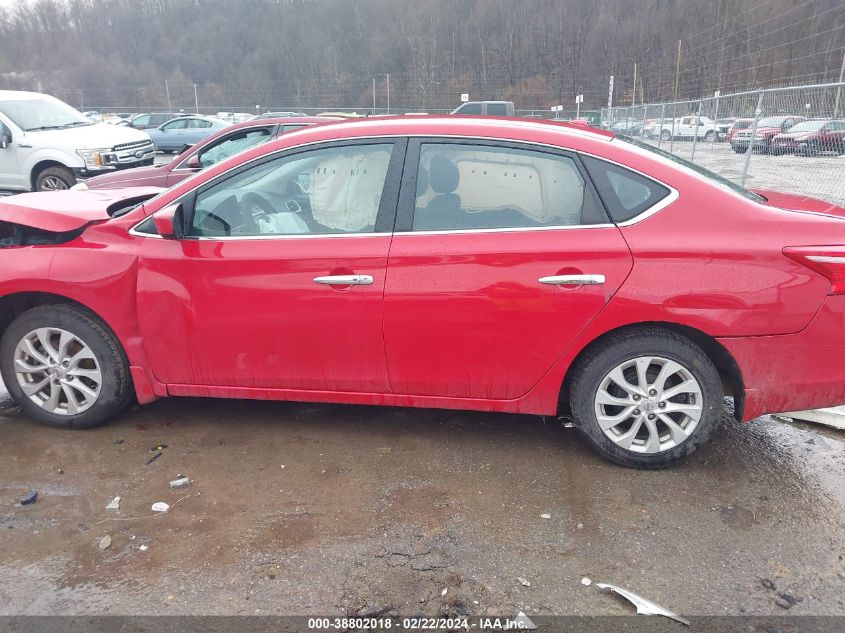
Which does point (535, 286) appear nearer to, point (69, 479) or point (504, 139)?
point (504, 139)

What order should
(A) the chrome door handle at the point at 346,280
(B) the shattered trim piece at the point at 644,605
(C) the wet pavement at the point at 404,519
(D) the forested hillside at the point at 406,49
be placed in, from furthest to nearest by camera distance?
(D) the forested hillside at the point at 406,49, (A) the chrome door handle at the point at 346,280, (C) the wet pavement at the point at 404,519, (B) the shattered trim piece at the point at 644,605

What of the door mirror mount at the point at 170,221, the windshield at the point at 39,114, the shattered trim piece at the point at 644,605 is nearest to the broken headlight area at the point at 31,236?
the door mirror mount at the point at 170,221

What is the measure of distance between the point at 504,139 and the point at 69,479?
2726 millimetres

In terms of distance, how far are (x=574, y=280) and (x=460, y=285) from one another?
53 centimetres

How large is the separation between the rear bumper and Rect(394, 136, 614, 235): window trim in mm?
905

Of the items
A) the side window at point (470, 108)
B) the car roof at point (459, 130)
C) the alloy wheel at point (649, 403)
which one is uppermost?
the side window at point (470, 108)

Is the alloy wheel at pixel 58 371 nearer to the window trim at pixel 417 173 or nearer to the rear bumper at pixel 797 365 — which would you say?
→ the window trim at pixel 417 173

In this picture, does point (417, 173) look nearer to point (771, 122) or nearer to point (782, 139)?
point (782, 139)

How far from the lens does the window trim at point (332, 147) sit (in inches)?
121

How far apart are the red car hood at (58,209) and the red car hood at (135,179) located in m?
3.47

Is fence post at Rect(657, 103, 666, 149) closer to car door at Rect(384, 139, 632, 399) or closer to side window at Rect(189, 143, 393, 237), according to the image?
car door at Rect(384, 139, 632, 399)

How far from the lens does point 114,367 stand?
3385 mm

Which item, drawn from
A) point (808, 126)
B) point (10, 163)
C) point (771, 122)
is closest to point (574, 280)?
Answer: point (808, 126)

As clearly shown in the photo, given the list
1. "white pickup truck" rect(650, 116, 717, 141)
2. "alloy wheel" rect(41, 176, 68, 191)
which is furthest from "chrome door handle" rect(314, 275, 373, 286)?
"white pickup truck" rect(650, 116, 717, 141)
